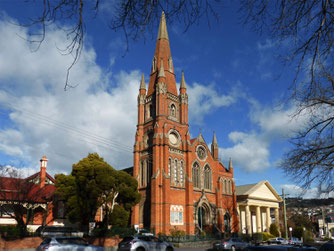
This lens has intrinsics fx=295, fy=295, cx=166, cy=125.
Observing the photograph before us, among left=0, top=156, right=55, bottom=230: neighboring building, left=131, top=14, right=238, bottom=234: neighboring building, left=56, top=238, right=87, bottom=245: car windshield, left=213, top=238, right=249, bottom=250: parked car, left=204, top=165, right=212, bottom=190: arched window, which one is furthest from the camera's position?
left=204, top=165, right=212, bottom=190: arched window

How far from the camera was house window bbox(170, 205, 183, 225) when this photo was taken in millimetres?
39569

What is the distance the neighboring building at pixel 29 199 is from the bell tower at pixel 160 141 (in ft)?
38.6

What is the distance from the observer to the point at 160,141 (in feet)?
139

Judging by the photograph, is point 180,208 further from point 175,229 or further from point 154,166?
point 154,166

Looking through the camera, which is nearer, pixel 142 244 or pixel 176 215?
pixel 142 244

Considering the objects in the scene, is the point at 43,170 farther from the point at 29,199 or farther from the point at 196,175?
the point at 196,175

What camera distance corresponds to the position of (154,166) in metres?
40.9

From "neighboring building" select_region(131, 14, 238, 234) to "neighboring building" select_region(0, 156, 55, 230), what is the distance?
11.8 m

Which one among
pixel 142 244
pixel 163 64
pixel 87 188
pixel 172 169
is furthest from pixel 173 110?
pixel 142 244

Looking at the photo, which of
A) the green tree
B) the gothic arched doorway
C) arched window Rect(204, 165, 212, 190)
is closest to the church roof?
arched window Rect(204, 165, 212, 190)

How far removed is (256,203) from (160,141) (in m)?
24.5

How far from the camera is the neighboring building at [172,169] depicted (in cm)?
4022

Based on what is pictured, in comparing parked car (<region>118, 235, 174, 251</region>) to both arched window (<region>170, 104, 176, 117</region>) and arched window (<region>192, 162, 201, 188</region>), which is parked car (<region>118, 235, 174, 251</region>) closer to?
arched window (<region>192, 162, 201, 188</region>)

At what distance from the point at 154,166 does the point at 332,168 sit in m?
32.5
